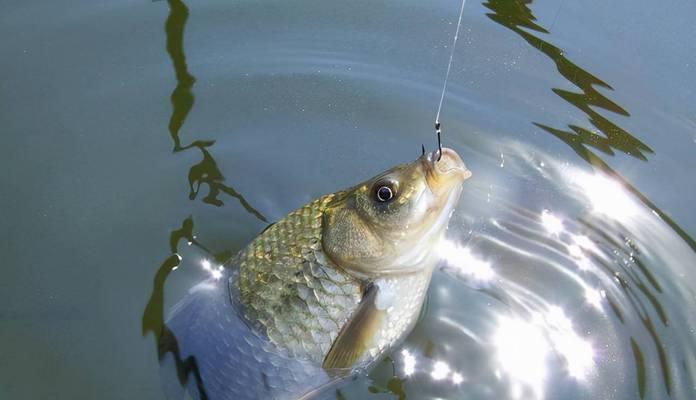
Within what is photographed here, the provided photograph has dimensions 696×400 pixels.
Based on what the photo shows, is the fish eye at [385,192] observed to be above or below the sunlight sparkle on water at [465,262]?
above

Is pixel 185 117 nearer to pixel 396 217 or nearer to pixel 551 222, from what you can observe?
pixel 396 217

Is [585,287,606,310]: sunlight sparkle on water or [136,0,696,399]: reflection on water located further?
[585,287,606,310]: sunlight sparkle on water

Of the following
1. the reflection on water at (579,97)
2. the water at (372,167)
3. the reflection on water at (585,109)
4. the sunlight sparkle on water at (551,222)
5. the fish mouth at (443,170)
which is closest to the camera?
the fish mouth at (443,170)

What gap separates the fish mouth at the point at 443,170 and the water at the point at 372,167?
759 millimetres

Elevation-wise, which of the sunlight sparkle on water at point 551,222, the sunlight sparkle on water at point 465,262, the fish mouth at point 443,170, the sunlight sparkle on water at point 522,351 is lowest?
the sunlight sparkle on water at point 522,351

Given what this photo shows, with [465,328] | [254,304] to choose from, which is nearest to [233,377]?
[254,304]

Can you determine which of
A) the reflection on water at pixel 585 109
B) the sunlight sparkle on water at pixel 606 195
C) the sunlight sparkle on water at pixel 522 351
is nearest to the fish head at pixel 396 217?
the sunlight sparkle on water at pixel 522 351

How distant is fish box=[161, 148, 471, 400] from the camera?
2814 millimetres

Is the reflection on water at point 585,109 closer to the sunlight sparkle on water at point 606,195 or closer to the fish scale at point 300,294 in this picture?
the sunlight sparkle on water at point 606,195

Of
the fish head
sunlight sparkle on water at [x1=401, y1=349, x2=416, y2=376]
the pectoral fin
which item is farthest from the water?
the fish head

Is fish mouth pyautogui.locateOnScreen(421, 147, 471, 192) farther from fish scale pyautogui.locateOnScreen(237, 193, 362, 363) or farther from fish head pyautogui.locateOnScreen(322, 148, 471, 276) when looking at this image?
fish scale pyautogui.locateOnScreen(237, 193, 362, 363)

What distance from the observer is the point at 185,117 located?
426 cm

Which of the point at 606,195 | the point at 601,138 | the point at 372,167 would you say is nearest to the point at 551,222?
the point at 606,195

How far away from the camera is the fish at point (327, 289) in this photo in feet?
9.23
